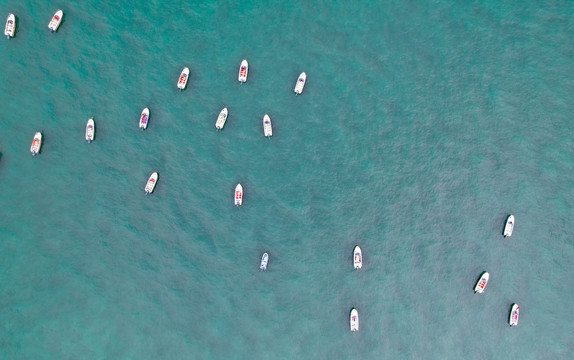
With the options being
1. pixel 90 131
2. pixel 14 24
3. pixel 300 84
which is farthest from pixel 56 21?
pixel 300 84

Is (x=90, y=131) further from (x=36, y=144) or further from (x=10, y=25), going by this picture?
(x=10, y=25)

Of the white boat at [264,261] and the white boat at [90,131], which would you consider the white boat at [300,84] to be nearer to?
the white boat at [264,261]

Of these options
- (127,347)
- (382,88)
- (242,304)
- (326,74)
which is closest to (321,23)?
(326,74)

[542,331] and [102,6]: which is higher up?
[102,6]

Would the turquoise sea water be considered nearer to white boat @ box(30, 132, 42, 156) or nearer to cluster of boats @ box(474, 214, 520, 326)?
cluster of boats @ box(474, 214, 520, 326)

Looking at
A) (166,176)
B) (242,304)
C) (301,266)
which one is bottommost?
(242,304)

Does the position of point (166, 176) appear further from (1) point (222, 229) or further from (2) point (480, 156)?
(2) point (480, 156)

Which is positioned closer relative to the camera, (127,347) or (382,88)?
(127,347)
